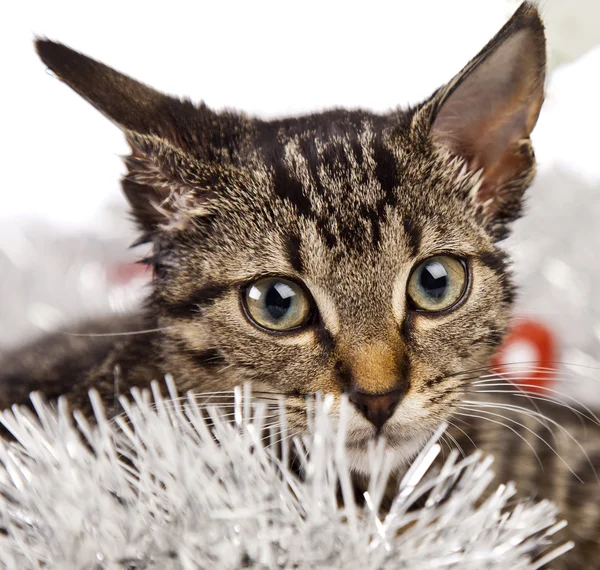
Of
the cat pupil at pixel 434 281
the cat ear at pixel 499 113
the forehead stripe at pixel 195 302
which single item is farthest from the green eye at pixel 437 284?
the forehead stripe at pixel 195 302

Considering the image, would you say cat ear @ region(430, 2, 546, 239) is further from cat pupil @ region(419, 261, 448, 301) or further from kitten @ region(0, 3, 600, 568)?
cat pupil @ region(419, 261, 448, 301)

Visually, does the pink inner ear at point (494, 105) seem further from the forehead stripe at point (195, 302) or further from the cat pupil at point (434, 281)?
the forehead stripe at point (195, 302)

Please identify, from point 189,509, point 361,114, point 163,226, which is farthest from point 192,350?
point 361,114

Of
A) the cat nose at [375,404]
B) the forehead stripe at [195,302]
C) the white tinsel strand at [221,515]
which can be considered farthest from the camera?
the forehead stripe at [195,302]

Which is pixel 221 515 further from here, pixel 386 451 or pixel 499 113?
pixel 499 113

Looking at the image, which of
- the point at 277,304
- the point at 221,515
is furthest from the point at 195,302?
the point at 221,515

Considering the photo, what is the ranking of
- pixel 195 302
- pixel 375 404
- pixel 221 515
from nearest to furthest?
pixel 221 515, pixel 375 404, pixel 195 302

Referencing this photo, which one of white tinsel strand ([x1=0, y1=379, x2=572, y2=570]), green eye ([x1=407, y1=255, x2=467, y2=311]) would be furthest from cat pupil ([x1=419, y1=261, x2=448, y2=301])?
white tinsel strand ([x1=0, y1=379, x2=572, y2=570])

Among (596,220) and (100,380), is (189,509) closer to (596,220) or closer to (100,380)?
(100,380)
